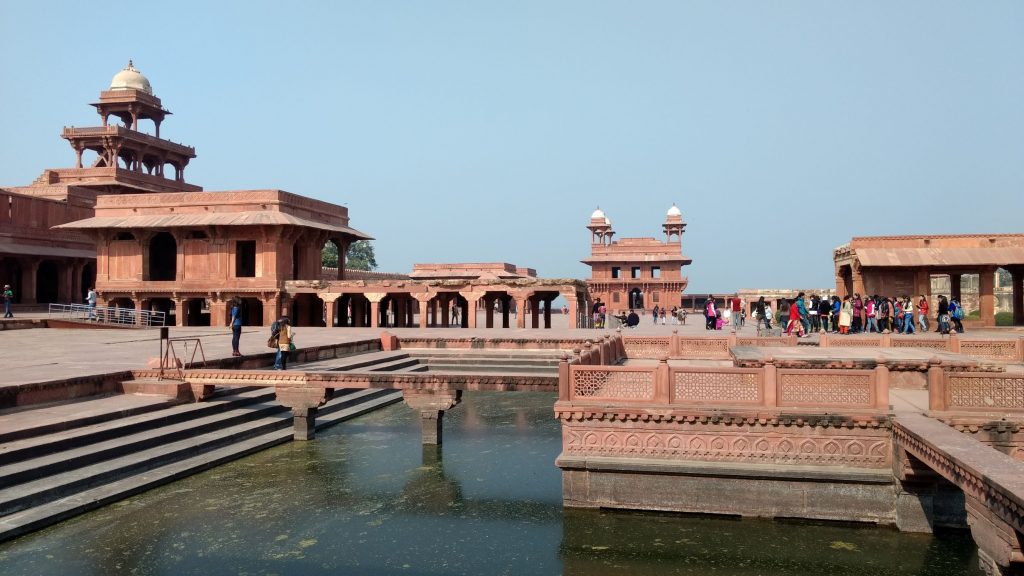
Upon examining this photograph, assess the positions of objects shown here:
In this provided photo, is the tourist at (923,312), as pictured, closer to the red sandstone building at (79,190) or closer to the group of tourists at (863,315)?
the group of tourists at (863,315)

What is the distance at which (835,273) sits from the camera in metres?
29.8

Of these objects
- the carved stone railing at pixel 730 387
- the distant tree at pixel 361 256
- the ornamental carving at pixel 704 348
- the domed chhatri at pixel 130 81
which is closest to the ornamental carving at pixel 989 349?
the ornamental carving at pixel 704 348

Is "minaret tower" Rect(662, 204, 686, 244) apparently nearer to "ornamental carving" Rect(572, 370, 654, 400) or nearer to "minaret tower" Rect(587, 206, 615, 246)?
"minaret tower" Rect(587, 206, 615, 246)

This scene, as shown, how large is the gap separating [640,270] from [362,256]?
44440mm

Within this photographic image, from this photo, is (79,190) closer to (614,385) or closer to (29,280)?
(29,280)

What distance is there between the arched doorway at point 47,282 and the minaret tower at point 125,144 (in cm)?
513

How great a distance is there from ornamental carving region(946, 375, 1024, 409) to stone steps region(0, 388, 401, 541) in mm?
9532

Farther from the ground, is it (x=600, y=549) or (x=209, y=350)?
(x=209, y=350)

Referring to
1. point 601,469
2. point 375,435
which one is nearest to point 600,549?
point 601,469

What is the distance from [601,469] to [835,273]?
82.6ft

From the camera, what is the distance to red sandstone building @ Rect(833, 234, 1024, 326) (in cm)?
2573

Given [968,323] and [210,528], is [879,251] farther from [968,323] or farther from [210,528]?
[210,528]

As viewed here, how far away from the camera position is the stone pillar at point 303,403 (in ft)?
37.6

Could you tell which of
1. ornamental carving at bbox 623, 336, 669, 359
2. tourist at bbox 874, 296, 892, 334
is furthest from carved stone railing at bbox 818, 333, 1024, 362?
tourist at bbox 874, 296, 892, 334
